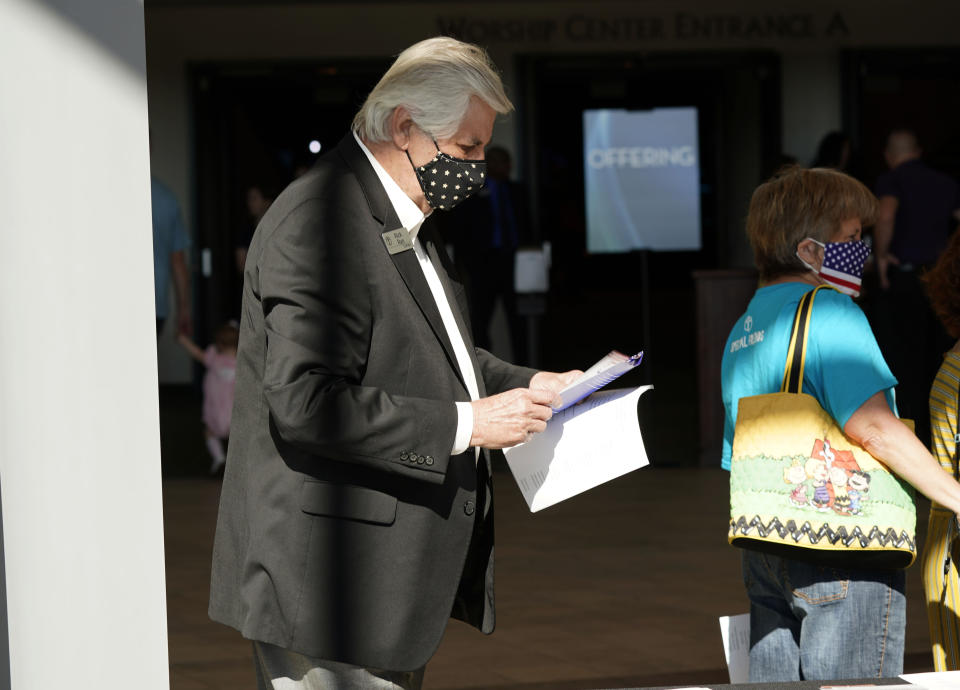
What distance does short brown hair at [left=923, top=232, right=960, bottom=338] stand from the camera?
293 cm

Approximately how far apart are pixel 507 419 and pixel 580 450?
29cm

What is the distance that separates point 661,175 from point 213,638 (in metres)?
12.1

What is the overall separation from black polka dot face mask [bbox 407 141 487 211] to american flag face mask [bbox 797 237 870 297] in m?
0.85

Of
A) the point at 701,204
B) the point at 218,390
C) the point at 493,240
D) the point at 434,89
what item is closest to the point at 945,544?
the point at 434,89

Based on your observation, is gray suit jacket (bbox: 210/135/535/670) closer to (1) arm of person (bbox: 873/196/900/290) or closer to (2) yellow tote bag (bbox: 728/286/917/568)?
(2) yellow tote bag (bbox: 728/286/917/568)

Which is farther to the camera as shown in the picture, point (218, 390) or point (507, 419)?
point (218, 390)

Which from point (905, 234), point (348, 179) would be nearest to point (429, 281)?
point (348, 179)

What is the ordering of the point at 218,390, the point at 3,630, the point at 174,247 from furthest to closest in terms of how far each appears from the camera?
the point at 218,390 → the point at 174,247 → the point at 3,630

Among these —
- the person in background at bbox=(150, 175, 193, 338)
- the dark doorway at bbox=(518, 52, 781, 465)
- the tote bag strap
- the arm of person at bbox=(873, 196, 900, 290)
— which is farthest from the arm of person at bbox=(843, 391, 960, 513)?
the arm of person at bbox=(873, 196, 900, 290)

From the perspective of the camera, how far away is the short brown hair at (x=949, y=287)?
115 inches

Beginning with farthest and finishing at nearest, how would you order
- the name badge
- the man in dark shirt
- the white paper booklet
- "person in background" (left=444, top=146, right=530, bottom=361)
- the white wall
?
"person in background" (left=444, top=146, right=530, bottom=361) < the man in dark shirt < the white paper booklet < the name badge < the white wall

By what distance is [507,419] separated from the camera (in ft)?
6.62

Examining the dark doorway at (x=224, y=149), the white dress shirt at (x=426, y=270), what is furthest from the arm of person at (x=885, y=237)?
the white dress shirt at (x=426, y=270)

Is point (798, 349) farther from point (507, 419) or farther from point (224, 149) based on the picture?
point (224, 149)
